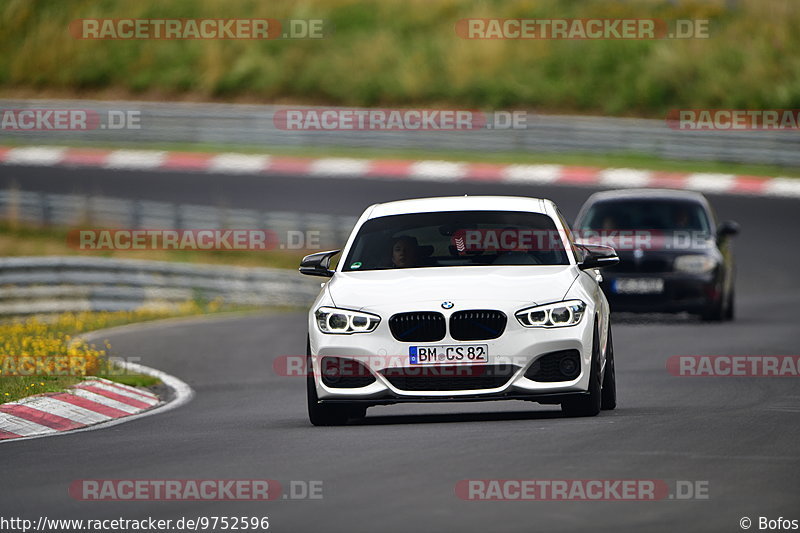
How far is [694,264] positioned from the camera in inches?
805

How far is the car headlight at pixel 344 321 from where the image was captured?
36.1 feet

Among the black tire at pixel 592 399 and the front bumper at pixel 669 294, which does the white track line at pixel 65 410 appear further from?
the front bumper at pixel 669 294

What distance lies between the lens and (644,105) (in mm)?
45781

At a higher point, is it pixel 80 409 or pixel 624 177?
pixel 624 177

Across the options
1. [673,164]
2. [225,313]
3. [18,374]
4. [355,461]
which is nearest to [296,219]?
[225,313]

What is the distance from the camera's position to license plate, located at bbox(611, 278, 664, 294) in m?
20.4

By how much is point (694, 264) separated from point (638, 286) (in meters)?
0.73

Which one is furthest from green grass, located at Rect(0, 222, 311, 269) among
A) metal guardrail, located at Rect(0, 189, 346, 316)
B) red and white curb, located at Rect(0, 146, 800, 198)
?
red and white curb, located at Rect(0, 146, 800, 198)

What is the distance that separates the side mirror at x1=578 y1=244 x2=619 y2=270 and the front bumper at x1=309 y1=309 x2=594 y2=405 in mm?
923

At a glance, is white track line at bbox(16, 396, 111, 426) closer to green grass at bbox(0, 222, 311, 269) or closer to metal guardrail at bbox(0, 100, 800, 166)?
green grass at bbox(0, 222, 311, 269)

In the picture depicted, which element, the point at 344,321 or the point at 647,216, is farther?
the point at 647,216

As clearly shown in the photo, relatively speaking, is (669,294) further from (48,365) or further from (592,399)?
(592,399)

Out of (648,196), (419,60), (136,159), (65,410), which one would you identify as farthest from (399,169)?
(65,410)

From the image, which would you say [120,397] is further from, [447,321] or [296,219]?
[296,219]
